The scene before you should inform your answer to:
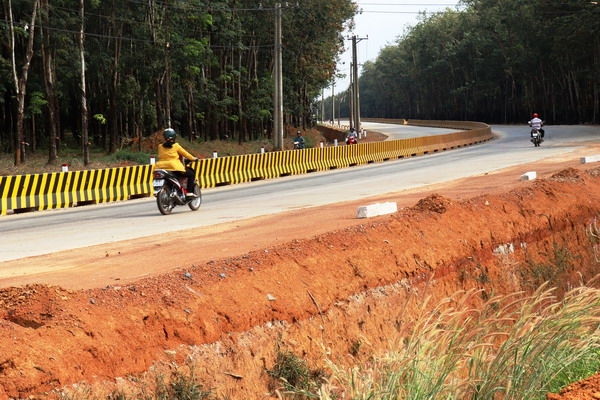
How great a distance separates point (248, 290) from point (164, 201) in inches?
380

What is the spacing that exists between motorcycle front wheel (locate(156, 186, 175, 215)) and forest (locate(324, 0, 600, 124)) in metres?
51.3

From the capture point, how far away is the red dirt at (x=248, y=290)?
7.38 meters

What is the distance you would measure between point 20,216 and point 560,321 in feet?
55.5

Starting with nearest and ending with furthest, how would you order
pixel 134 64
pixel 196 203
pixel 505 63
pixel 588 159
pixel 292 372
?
1. pixel 292 372
2. pixel 196 203
3. pixel 588 159
4. pixel 134 64
5. pixel 505 63

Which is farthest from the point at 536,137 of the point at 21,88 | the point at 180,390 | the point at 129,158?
the point at 180,390

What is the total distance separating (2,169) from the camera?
128 feet

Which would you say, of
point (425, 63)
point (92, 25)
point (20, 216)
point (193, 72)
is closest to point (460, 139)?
point (193, 72)

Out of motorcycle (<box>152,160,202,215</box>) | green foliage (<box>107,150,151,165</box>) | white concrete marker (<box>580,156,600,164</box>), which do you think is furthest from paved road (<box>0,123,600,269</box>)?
green foliage (<box>107,150,151,165</box>)

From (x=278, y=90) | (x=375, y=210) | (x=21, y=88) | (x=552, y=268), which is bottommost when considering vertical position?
(x=552, y=268)

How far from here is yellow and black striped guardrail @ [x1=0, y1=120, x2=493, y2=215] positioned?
22797mm

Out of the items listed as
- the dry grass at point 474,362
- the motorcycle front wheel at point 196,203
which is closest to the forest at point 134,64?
the motorcycle front wheel at point 196,203

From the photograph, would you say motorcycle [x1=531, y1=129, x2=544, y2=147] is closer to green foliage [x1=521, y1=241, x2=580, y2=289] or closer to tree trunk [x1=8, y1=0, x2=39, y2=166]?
tree trunk [x1=8, y1=0, x2=39, y2=166]

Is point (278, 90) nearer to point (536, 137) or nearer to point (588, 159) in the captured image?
point (536, 137)

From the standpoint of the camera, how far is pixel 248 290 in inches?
385
